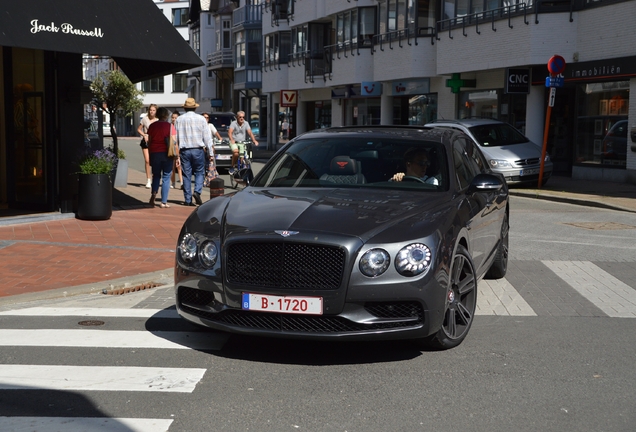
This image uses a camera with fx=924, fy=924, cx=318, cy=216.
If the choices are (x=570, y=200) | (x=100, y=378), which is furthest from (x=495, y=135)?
(x=100, y=378)

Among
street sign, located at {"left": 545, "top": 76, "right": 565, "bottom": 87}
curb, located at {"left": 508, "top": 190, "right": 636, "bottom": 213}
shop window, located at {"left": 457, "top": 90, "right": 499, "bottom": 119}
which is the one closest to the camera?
curb, located at {"left": 508, "top": 190, "right": 636, "bottom": 213}

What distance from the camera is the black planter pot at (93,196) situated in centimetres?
1324

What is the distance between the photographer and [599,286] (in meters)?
8.98

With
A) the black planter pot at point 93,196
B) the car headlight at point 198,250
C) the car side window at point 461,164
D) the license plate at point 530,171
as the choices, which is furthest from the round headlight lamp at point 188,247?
the license plate at point 530,171

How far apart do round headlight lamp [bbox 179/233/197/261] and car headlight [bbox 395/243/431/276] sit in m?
1.39

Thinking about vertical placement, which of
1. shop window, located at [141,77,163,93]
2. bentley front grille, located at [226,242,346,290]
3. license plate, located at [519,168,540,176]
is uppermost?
shop window, located at [141,77,163,93]

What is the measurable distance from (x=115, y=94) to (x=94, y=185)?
28.9 feet

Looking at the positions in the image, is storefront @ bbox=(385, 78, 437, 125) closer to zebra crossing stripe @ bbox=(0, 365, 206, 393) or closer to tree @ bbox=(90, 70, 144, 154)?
tree @ bbox=(90, 70, 144, 154)

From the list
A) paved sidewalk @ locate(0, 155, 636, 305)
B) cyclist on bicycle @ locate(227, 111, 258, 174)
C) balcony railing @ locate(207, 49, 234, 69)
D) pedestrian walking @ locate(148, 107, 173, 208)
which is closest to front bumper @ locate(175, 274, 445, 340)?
paved sidewalk @ locate(0, 155, 636, 305)

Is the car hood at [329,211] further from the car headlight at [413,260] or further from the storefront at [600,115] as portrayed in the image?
the storefront at [600,115]

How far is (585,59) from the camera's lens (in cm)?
2539

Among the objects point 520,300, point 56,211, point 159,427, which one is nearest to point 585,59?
point 56,211

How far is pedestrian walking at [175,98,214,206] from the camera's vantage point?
15562mm

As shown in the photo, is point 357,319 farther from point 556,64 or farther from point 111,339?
point 556,64
